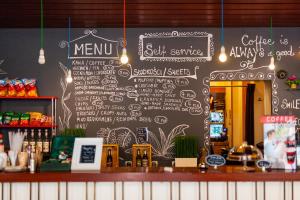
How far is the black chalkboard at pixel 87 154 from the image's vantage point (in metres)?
3.67

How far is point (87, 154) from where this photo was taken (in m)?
3.69

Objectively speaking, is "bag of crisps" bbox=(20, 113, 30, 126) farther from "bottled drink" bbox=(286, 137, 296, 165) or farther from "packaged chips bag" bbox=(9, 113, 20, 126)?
"bottled drink" bbox=(286, 137, 296, 165)

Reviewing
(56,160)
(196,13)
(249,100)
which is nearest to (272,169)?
(56,160)

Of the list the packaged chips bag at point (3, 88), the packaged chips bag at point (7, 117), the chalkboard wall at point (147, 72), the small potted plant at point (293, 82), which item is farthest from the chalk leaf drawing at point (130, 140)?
the small potted plant at point (293, 82)

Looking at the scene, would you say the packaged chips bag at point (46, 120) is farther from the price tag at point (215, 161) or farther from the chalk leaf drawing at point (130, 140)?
the price tag at point (215, 161)

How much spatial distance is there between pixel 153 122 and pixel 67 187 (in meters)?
3.22

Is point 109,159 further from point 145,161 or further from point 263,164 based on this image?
point 263,164

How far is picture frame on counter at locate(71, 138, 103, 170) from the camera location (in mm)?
3650

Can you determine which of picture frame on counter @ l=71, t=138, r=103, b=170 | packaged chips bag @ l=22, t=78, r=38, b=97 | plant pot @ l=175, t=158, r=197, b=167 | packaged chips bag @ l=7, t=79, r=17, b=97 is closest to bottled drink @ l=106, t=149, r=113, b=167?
plant pot @ l=175, t=158, r=197, b=167

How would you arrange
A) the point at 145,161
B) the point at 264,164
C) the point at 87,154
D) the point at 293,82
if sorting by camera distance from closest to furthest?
the point at 264,164
the point at 87,154
the point at 145,161
the point at 293,82

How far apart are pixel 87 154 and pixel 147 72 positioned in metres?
3.10

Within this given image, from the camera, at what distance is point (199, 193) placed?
3.50 metres

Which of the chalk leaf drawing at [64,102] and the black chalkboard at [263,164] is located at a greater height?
the chalk leaf drawing at [64,102]

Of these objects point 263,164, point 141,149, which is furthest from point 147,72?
point 263,164
